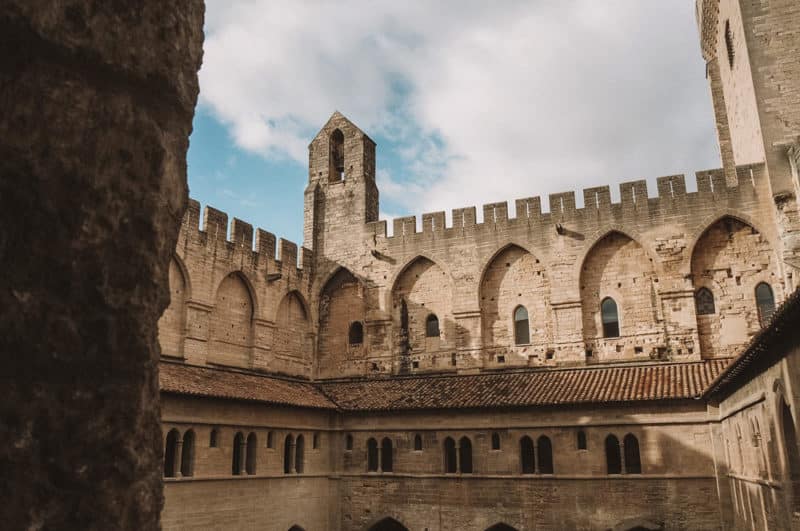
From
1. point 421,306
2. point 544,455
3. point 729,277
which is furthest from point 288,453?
point 729,277

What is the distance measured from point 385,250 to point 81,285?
22631mm

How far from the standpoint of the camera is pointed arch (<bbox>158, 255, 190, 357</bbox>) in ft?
61.5

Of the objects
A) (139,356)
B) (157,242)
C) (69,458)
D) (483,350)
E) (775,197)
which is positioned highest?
(775,197)

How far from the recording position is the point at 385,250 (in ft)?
79.8

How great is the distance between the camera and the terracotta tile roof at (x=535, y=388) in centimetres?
1800

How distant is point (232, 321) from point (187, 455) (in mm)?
5275

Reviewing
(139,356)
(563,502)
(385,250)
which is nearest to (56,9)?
(139,356)

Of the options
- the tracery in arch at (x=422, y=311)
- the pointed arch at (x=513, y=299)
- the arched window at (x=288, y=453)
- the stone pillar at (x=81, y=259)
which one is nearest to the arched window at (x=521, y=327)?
the pointed arch at (x=513, y=299)

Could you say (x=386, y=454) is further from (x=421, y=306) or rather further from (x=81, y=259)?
(x=81, y=259)

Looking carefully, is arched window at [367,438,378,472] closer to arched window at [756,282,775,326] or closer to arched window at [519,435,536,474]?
arched window at [519,435,536,474]

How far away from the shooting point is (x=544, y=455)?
758 inches

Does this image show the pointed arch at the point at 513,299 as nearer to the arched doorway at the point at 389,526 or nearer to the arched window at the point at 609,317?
the arched window at the point at 609,317

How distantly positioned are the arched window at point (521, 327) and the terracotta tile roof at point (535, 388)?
1.17 meters

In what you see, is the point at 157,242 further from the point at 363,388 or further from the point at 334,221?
the point at 334,221
